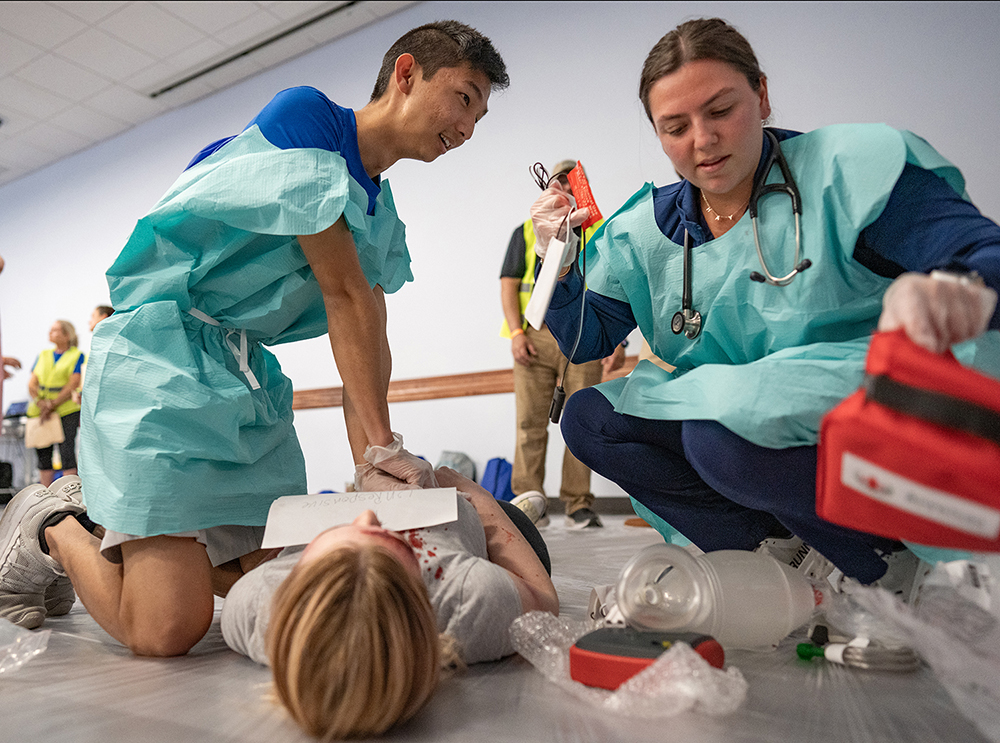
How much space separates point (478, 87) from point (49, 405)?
14.6 feet

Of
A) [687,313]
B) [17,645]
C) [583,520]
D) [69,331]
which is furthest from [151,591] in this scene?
[69,331]

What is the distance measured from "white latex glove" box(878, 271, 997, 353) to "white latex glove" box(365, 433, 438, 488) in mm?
775

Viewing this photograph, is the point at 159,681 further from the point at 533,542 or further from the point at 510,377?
the point at 510,377

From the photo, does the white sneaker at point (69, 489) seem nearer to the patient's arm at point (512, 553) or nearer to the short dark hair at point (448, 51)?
the patient's arm at point (512, 553)

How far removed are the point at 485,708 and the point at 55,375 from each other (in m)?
4.96

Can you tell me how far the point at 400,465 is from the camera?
1.21 m

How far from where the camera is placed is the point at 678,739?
2.34 feet

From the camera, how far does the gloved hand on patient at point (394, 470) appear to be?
1.20 metres

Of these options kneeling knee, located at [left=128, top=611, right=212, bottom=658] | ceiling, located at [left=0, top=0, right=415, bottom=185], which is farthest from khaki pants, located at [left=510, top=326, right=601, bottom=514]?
ceiling, located at [left=0, top=0, right=415, bottom=185]

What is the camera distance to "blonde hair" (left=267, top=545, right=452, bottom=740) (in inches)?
27.4

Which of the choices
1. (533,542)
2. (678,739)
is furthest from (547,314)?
(678,739)

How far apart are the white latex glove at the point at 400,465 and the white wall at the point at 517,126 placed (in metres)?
2.43

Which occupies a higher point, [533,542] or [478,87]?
[478,87]

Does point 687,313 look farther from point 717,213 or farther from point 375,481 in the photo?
point 375,481
